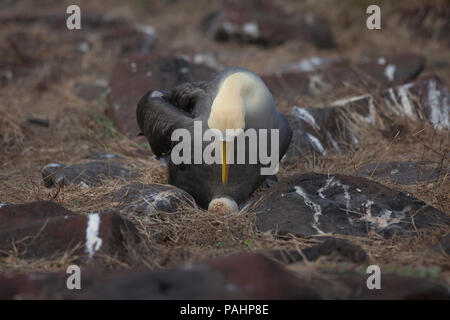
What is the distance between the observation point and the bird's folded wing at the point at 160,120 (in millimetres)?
3924

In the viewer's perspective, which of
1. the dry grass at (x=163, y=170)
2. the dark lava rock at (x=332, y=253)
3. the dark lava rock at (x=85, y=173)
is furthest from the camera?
the dark lava rock at (x=85, y=173)

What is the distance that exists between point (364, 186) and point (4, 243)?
2278 mm

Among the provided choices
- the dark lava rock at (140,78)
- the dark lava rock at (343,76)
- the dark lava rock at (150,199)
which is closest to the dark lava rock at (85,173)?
the dark lava rock at (150,199)

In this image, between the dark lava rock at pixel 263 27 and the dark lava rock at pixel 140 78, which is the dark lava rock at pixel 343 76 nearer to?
the dark lava rock at pixel 140 78

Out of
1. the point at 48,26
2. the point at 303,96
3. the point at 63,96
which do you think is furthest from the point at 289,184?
the point at 48,26

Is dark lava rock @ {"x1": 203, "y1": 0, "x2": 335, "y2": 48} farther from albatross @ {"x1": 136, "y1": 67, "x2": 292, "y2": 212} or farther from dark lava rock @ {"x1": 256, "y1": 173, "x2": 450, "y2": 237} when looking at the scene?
dark lava rock @ {"x1": 256, "y1": 173, "x2": 450, "y2": 237}

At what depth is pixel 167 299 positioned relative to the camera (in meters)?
2.17

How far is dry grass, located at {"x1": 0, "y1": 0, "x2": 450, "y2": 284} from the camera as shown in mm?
3037

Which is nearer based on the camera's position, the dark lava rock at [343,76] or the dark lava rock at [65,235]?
the dark lava rock at [65,235]

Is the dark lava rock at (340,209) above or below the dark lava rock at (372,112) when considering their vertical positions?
below

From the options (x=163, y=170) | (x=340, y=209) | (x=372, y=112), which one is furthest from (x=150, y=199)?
(x=372, y=112)

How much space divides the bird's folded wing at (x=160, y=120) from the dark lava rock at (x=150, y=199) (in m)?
0.36

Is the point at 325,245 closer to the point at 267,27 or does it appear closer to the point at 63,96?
the point at 63,96

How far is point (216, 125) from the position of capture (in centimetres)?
317
